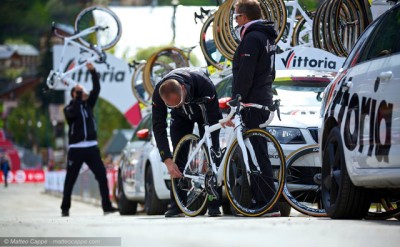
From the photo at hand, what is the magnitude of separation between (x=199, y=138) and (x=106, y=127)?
121m

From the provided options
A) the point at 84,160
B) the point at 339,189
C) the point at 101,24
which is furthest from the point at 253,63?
the point at 101,24

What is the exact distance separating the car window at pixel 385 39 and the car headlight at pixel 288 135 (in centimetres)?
239

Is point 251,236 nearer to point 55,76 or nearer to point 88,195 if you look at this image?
point 55,76

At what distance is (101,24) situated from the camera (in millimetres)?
24500

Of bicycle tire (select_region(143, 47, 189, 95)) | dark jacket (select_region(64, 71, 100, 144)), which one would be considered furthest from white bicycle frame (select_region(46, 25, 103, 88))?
dark jacket (select_region(64, 71, 100, 144))

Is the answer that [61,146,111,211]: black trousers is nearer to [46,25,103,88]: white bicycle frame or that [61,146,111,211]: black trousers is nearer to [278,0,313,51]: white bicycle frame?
[278,0,313,51]: white bicycle frame

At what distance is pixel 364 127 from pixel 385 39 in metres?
0.72

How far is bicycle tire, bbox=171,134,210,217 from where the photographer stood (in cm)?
1149

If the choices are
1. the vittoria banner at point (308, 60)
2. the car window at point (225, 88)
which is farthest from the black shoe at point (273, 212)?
the vittoria banner at point (308, 60)

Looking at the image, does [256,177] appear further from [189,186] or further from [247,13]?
[247,13]

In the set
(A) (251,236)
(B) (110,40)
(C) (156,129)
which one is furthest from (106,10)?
(A) (251,236)

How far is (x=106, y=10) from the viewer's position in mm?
24766

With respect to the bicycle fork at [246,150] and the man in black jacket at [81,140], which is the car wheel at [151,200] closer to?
the man in black jacket at [81,140]

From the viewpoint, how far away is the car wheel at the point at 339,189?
933 centimetres
